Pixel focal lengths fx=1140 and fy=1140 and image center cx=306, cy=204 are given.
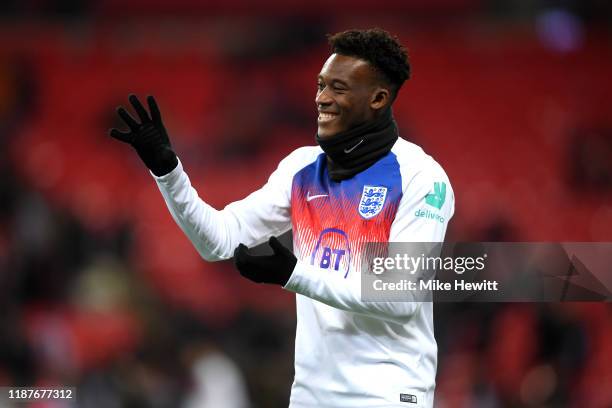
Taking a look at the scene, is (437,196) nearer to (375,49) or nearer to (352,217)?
(352,217)

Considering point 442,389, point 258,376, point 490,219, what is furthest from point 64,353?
point 490,219

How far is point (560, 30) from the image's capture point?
15109 mm

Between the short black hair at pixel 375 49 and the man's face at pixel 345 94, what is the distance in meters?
0.03

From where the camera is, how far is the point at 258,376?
8.22 metres

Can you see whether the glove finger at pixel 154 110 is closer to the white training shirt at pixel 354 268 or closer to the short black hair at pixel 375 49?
the white training shirt at pixel 354 268

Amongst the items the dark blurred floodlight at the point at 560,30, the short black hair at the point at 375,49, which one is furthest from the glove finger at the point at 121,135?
the dark blurred floodlight at the point at 560,30

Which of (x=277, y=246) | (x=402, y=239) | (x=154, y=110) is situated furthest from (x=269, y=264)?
(x=154, y=110)

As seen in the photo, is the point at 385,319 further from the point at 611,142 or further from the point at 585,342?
the point at 611,142

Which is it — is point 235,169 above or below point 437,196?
above

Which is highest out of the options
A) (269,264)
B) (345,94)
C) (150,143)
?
(345,94)

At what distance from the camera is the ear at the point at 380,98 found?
4113 millimetres

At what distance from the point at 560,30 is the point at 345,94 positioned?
11653 mm

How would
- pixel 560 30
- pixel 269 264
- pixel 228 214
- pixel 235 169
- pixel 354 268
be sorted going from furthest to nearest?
1. pixel 560 30
2. pixel 235 169
3. pixel 228 214
4. pixel 354 268
5. pixel 269 264

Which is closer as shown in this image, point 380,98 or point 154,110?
point 154,110
